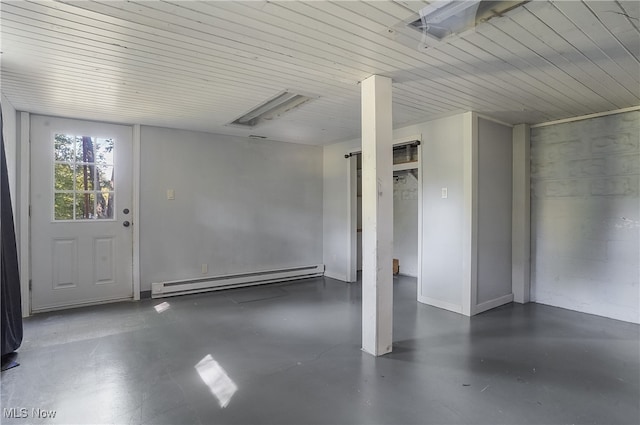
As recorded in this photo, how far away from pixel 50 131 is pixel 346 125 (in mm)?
3461

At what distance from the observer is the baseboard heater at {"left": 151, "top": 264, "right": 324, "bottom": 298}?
4.38 m

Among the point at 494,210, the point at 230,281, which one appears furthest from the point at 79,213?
the point at 494,210

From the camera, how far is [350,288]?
4.90 metres

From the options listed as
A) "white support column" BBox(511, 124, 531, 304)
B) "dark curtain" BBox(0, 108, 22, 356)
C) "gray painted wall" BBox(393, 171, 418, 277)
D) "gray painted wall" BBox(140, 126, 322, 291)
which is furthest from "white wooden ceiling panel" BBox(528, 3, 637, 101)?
"gray painted wall" BBox(140, 126, 322, 291)

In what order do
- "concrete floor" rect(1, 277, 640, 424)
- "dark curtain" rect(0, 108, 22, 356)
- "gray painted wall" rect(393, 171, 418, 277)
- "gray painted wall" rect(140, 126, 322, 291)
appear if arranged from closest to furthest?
"concrete floor" rect(1, 277, 640, 424) < "dark curtain" rect(0, 108, 22, 356) < "gray painted wall" rect(140, 126, 322, 291) < "gray painted wall" rect(393, 171, 418, 277)

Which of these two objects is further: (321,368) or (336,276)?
(336,276)

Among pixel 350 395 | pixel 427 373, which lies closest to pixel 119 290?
pixel 350 395

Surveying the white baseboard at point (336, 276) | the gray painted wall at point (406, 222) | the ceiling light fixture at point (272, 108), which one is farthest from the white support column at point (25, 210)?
the gray painted wall at point (406, 222)

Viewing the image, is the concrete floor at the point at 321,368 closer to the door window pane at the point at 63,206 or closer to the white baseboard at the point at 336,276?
the door window pane at the point at 63,206

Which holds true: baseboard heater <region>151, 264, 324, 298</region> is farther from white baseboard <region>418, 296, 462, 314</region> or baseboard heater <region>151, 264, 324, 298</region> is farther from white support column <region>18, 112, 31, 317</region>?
white baseboard <region>418, 296, 462, 314</region>

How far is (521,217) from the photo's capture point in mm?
4176

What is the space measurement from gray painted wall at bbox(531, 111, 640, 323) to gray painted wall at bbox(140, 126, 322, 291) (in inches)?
128

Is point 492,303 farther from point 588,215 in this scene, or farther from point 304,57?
point 304,57

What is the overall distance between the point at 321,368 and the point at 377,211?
4.09 ft
